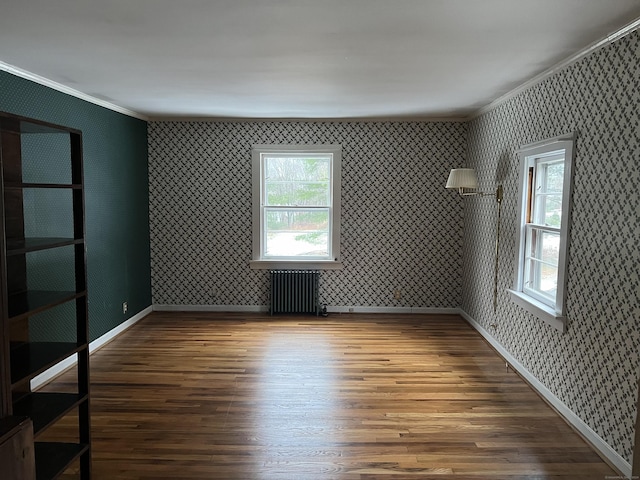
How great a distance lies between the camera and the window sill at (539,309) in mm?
3607

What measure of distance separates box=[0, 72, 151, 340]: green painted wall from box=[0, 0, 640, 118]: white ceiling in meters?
0.27

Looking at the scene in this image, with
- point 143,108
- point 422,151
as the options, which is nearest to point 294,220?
point 422,151

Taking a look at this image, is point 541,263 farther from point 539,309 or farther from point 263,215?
point 263,215

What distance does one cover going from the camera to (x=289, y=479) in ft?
9.09

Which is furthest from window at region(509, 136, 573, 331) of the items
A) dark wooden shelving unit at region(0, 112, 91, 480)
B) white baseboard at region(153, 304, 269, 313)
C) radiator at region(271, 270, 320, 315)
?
white baseboard at region(153, 304, 269, 313)

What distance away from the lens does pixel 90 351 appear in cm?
493

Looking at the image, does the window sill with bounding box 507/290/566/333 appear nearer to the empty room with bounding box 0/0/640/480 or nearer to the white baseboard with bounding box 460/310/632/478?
the empty room with bounding box 0/0/640/480

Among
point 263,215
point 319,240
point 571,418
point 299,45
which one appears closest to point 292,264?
point 319,240

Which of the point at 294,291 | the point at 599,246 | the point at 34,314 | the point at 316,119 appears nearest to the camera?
the point at 34,314

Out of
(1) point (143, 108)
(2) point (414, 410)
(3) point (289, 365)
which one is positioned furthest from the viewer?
(1) point (143, 108)

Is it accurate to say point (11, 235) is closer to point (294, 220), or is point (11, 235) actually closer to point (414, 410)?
point (414, 410)

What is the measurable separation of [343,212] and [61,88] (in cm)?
354

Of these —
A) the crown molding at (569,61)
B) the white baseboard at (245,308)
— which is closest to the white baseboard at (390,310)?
the white baseboard at (245,308)

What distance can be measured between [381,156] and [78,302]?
4541 mm
